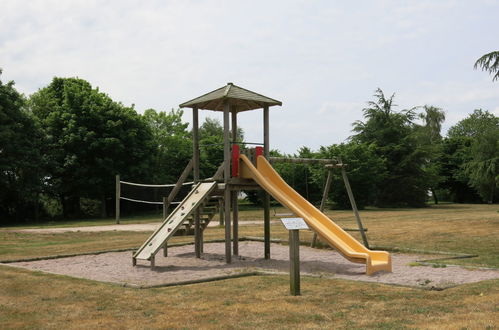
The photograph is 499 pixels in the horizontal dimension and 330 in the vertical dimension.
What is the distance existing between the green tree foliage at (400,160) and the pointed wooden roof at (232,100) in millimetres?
32365

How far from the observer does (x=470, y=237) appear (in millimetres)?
16422

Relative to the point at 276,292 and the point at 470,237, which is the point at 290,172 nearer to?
the point at 470,237

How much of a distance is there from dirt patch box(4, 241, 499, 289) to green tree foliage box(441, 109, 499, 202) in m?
18.0

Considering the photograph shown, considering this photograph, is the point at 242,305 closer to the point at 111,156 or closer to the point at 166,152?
the point at 111,156

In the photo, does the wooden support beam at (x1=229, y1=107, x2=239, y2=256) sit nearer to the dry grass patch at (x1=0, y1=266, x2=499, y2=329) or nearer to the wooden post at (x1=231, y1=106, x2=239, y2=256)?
the wooden post at (x1=231, y1=106, x2=239, y2=256)

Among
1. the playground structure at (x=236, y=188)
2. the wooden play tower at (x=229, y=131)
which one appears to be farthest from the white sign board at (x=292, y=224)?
the wooden play tower at (x=229, y=131)

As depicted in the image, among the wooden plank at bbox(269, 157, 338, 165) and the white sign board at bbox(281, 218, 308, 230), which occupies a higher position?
the wooden plank at bbox(269, 157, 338, 165)

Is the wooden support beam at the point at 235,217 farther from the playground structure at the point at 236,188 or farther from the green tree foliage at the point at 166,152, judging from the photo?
the green tree foliage at the point at 166,152

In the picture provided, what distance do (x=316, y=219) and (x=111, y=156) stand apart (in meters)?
26.1

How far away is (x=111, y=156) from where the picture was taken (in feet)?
Result: 117

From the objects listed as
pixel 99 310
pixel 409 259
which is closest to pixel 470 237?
pixel 409 259

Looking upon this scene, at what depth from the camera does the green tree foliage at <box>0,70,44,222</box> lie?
32094 mm

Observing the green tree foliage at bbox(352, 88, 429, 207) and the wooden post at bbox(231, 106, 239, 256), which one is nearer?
the wooden post at bbox(231, 106, 239, 256)

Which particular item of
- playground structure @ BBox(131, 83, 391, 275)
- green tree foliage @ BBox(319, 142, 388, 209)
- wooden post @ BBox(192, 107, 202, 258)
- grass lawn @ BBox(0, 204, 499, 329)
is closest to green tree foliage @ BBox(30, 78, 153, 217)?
green tree foliage @ BBox(319, 142, 388, 209)
